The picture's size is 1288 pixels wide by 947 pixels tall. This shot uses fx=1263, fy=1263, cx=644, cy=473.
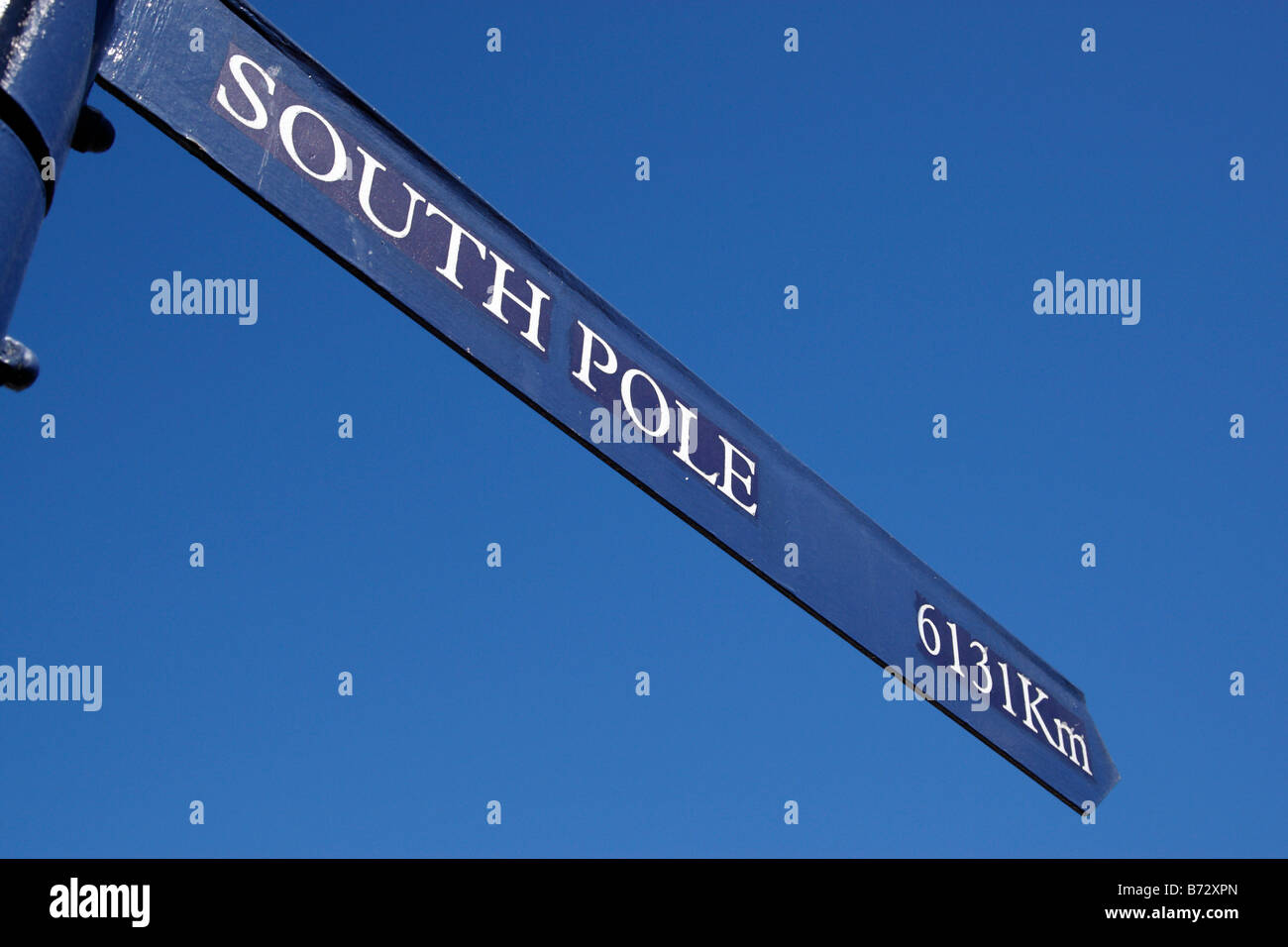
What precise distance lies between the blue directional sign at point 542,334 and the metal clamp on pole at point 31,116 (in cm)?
30

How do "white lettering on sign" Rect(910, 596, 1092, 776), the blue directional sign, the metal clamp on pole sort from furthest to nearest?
"white lettering on sign" Rect(910, 596, 1092, 776), the blue directional sign, the metal clamp on pole

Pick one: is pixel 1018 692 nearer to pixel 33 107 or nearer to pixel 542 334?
pixel 542 334

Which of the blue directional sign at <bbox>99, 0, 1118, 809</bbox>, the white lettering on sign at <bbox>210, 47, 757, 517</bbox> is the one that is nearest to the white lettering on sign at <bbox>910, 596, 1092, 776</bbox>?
the blue directional sign at <bbox>99, 0, 1118, 809</bbox>

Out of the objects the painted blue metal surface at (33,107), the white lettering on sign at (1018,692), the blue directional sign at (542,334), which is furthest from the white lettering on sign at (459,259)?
the white lettering on sign at (1018,692)

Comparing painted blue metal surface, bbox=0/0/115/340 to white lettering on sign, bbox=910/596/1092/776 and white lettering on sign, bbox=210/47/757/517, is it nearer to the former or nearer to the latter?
white lettering on sign, bbox=210/47/757/517

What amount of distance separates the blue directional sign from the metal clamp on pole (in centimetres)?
30

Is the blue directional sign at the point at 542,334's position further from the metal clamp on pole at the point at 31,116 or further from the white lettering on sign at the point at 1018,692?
the metal clamp on pole at the point at 31,116

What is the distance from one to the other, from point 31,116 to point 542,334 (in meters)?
1.18

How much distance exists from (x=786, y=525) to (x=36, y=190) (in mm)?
1921

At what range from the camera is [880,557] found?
10.8 ft

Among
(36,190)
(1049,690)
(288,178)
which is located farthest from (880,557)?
(36,190)

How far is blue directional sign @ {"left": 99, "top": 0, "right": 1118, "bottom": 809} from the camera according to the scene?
1.96 meters

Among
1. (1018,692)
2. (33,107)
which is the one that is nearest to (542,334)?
(33,107)

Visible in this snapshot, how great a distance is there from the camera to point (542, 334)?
244 cm
